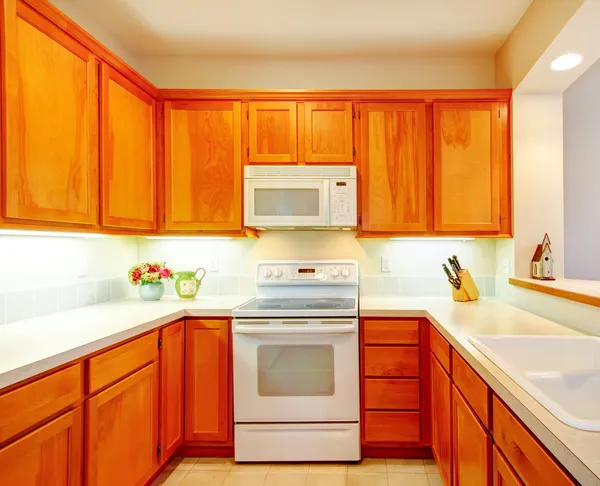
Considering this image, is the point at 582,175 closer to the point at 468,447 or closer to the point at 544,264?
the point at 544,264

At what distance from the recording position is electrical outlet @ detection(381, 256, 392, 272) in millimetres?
2781

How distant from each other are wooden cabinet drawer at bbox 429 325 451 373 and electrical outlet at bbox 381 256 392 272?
27.9 inches

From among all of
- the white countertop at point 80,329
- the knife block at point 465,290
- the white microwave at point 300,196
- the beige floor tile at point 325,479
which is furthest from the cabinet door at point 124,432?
the knife block at point 465,290

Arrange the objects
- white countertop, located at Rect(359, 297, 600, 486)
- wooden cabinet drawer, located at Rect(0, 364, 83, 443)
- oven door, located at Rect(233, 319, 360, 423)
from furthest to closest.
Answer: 1. oven door, located at Rect(233, 319, 360, 423)
2. wooden cabinet drawer, located at Rect(0, 364, 83, 443)
3. white countertop, located at Rect(359, 297, 600, 486)

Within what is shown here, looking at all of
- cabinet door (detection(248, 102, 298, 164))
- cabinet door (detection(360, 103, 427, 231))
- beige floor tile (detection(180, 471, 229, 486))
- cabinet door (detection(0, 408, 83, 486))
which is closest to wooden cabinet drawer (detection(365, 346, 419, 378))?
cabinet door (detection(360, 103, 427, 231))

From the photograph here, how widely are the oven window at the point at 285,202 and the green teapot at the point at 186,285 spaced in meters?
0.62

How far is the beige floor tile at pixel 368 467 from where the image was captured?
214 centimetres

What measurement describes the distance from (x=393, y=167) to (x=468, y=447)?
1.62 m

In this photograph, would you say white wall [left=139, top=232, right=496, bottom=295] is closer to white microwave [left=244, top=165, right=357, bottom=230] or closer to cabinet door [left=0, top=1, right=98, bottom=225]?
white microwave [left=244, top=165, right=357, bottom=230]

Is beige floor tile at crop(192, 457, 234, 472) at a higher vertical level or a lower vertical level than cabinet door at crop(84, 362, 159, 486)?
lower

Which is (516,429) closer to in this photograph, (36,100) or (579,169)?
(36,100)

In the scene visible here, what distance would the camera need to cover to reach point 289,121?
2.51 metres

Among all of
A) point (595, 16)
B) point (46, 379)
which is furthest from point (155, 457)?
point (595, 16)

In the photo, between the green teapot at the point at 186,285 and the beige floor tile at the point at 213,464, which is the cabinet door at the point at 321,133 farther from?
the beige floor tile at the point at 213,464
